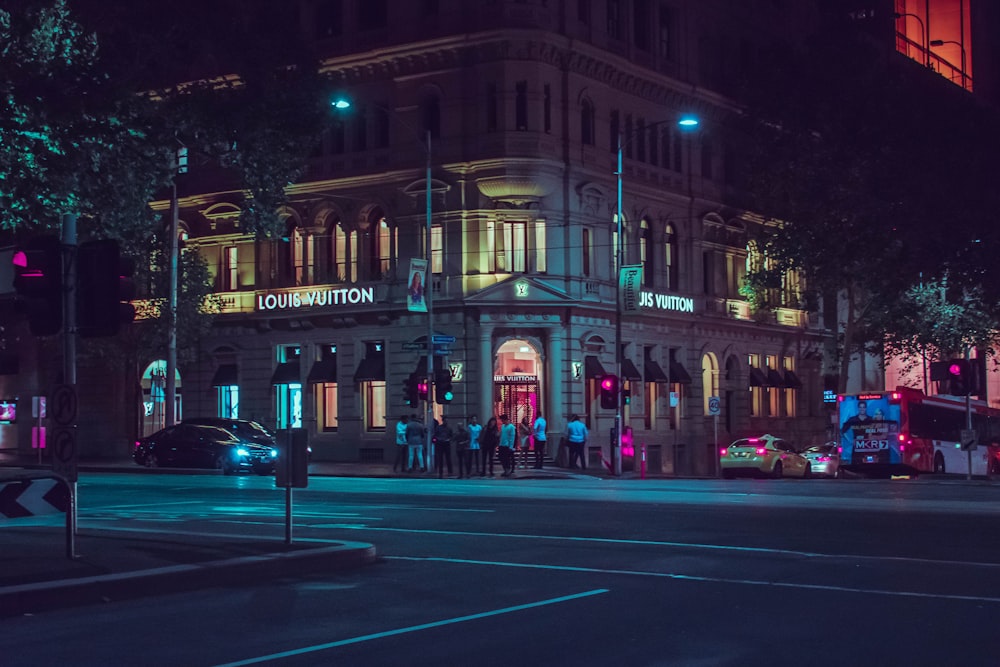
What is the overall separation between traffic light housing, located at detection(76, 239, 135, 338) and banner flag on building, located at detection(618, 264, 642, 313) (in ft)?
107

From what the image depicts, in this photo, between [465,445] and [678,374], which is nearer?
[465,445]

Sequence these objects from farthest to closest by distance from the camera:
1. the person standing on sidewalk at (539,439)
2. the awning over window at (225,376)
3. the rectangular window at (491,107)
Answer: the awning over window at (225,376)
the rectangular window at (491,107)
the person standing on sidewalk at (539,439)

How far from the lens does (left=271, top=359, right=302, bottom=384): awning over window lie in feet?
167

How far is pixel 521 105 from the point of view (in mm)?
46625

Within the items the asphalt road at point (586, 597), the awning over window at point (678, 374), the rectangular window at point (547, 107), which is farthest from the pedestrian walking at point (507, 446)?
the asphalt road at point (586, 597)

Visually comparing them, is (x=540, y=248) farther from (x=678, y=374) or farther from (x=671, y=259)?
(x=678, y=374)

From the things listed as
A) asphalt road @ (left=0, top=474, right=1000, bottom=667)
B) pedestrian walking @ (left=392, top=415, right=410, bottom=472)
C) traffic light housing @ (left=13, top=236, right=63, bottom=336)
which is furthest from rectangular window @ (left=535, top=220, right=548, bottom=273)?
traffic light housing @ (left=13, top=236, right=63, bottom=336)

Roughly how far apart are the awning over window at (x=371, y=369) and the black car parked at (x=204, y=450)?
7.44m

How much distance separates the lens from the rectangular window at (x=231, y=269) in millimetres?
52500

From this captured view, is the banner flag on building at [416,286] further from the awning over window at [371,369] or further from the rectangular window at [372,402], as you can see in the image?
the rectangular window at [372,402]

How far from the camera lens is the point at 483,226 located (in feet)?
154

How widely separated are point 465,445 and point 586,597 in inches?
1136

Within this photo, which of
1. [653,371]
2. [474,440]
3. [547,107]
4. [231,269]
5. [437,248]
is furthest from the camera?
[231,269]

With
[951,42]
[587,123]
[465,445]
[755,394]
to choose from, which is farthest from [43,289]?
[951,42]
